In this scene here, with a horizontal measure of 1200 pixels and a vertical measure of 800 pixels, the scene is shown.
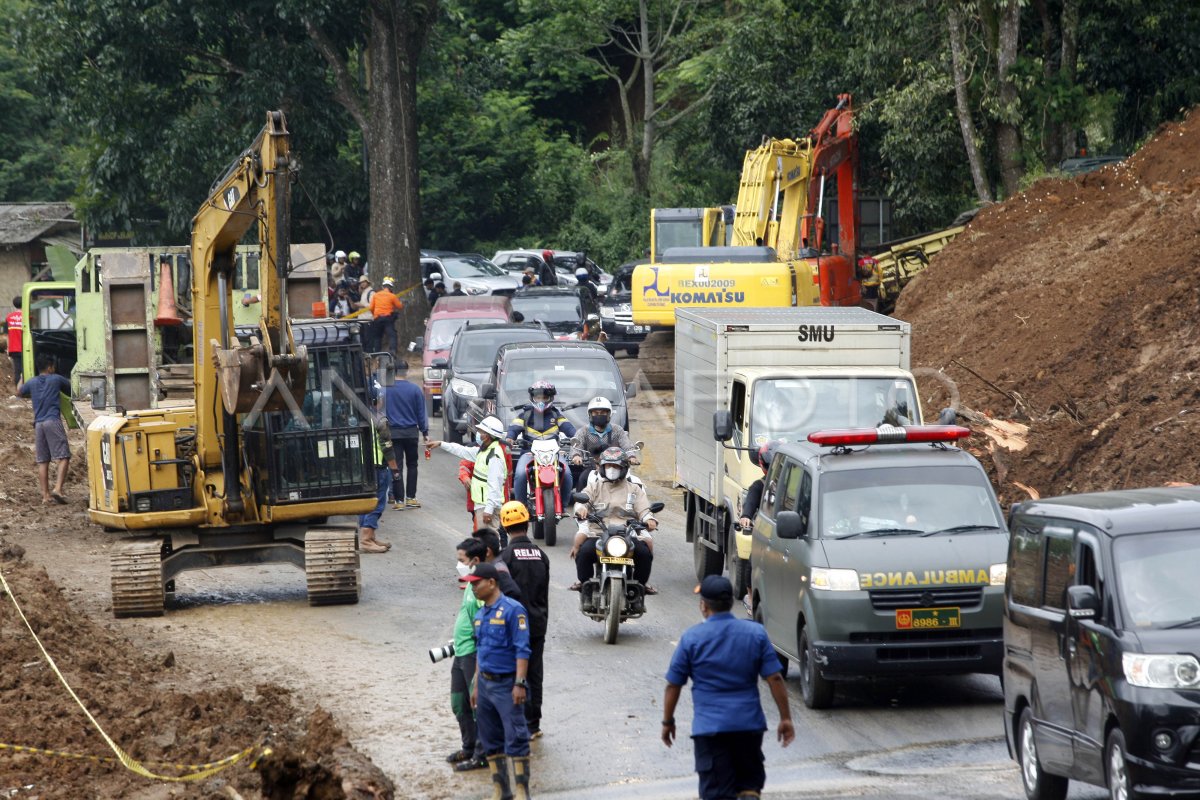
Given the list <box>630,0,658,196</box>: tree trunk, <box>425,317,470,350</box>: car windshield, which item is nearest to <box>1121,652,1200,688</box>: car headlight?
<box>425,317,470,350</box>: car windshield

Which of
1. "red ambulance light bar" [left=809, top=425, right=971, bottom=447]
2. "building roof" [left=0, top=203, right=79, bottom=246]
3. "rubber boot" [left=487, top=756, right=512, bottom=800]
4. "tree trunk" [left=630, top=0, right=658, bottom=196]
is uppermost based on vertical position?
"tree trunk" [left=630, top=0, right=658, bottom=196]

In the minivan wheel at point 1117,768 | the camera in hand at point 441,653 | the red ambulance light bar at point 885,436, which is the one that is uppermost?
the red ambulance light bar at point 885,436

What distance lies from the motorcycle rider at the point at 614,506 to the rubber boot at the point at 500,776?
4.49 meters

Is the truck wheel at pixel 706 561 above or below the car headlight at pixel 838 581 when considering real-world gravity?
below

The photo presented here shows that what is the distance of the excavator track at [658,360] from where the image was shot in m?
32.8

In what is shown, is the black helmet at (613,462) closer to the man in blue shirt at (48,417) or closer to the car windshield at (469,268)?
the man in blue shirt at (48,417)

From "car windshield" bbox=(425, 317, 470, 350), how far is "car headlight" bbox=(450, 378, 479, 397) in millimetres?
5213

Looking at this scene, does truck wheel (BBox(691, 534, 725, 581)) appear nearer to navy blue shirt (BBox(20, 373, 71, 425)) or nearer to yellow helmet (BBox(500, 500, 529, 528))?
yellow helmet (BBox(500, 500, 529, 528))

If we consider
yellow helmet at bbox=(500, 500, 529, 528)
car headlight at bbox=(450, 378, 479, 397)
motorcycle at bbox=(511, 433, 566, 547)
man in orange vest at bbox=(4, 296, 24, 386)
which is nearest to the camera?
yellow helmet at bbox=(500, 500, 529, 528)

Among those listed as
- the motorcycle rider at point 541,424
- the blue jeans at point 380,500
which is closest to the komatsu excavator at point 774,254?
the motorcycle rider at point 541,424

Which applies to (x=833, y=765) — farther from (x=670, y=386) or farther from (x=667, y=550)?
(x=670, y=386)

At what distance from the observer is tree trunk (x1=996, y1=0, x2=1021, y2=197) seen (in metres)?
28.2

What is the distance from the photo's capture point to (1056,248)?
987 inches

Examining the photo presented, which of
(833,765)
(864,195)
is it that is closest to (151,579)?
(833,765)
